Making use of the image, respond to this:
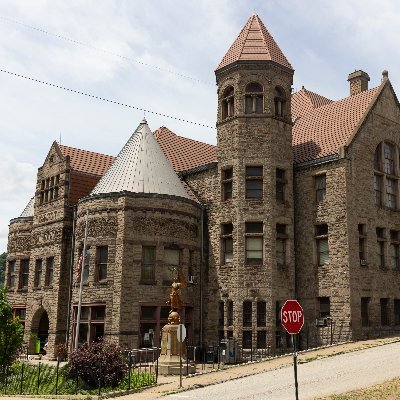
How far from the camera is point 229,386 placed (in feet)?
63.3

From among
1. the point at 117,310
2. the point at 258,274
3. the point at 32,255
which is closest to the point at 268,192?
the point at 258,274

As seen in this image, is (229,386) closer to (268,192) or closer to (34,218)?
(268,192)

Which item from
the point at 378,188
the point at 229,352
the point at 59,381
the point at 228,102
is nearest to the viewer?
the point at 59,381

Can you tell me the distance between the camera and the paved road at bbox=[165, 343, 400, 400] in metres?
17.0

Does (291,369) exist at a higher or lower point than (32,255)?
lower

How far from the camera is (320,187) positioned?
31.2 metres

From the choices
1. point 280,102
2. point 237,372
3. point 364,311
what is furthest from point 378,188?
point 237,372

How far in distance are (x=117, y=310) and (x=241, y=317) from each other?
6.37 meters

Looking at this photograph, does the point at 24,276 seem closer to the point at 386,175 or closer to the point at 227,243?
the point at 227,243

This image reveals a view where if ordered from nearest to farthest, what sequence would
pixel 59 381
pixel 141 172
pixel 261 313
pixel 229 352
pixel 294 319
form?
1. pixel 294 319
2. pixel 59 381
3. pixel 229 352
4. pixel 261 313
5. pixel 141 172

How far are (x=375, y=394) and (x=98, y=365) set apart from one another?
34.6ft

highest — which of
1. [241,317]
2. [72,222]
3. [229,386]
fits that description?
[72,222]

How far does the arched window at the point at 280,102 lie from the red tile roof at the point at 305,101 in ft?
24.1

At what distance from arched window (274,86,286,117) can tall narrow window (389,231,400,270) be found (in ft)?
32.3
